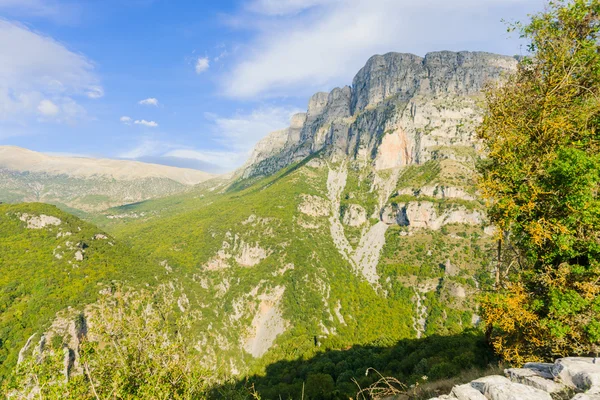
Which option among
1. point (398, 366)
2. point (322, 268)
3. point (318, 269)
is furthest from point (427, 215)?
point (398, 366)

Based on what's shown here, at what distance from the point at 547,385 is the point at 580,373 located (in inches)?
33.9

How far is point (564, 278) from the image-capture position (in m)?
11.6

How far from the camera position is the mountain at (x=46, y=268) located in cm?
6950

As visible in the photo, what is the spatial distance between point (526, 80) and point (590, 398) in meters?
15.6

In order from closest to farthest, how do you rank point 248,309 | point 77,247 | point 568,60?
1. point 568,60
2. point 77,247
3. point 248,309

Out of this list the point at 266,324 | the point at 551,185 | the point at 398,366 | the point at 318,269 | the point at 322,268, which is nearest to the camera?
the point at 551,185

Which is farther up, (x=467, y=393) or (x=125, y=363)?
(x=467, y=393)

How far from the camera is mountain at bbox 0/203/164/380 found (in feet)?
228

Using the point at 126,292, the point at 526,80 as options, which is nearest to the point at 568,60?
the point at 526,80

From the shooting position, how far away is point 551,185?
1221 centimetres

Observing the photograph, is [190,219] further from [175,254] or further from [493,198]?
[493,198]

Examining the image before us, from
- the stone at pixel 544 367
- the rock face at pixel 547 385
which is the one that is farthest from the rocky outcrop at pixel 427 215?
the rock face at pixel 547 385

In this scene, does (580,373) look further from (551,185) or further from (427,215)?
(427,215)

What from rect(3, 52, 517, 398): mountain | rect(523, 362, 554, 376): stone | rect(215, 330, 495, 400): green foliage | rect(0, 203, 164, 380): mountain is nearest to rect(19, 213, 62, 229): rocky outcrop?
rect(0, 203, 164, 380): mountain
